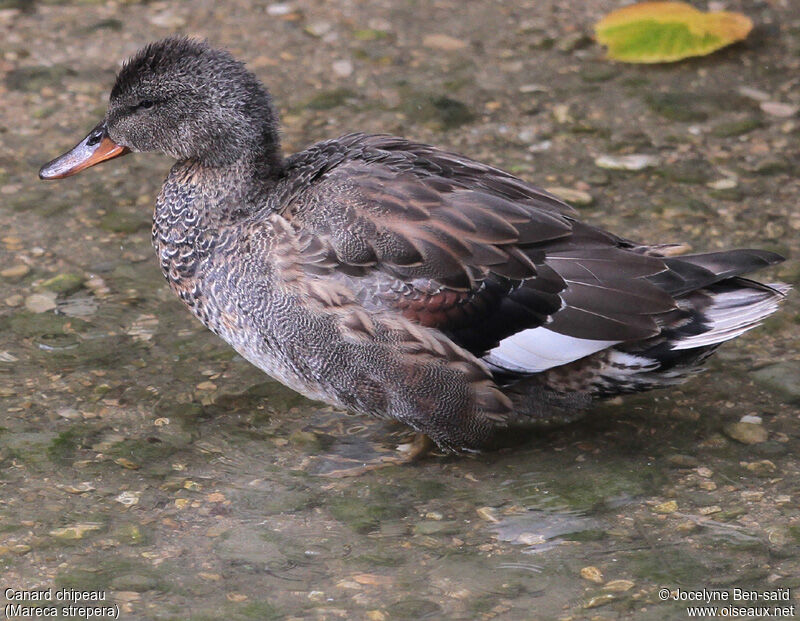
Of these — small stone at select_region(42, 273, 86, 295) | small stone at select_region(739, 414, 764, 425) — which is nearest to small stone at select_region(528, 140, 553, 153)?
small stone at select_region(739, 414, 764, 425)

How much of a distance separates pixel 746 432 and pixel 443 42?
12.9ft

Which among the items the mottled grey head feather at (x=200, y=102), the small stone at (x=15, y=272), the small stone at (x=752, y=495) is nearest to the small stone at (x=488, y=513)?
the small stone at (x=752, y=495)

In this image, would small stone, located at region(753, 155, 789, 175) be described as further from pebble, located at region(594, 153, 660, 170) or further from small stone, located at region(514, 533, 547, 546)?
small stone, located at region(514, 533, 547, 546)

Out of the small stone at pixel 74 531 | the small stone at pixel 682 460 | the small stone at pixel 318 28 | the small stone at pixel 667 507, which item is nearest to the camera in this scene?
the small stone at pixel 74 531

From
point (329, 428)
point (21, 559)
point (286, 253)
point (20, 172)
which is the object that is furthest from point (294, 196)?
point (20, 172)

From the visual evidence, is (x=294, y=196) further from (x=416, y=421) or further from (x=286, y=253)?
(x=416, y=421)

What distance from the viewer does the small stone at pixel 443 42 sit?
25.6 feet

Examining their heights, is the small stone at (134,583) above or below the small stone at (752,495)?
above

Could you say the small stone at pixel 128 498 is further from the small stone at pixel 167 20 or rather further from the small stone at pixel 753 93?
the small stone at pixel 753 93

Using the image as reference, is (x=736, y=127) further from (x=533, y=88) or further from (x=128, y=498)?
(x=128, y=498)

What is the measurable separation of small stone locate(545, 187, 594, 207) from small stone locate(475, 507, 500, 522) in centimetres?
240

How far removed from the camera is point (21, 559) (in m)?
4.11

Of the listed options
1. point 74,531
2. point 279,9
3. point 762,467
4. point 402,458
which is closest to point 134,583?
point 74,531

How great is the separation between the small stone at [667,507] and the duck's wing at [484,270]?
24.9 inches
